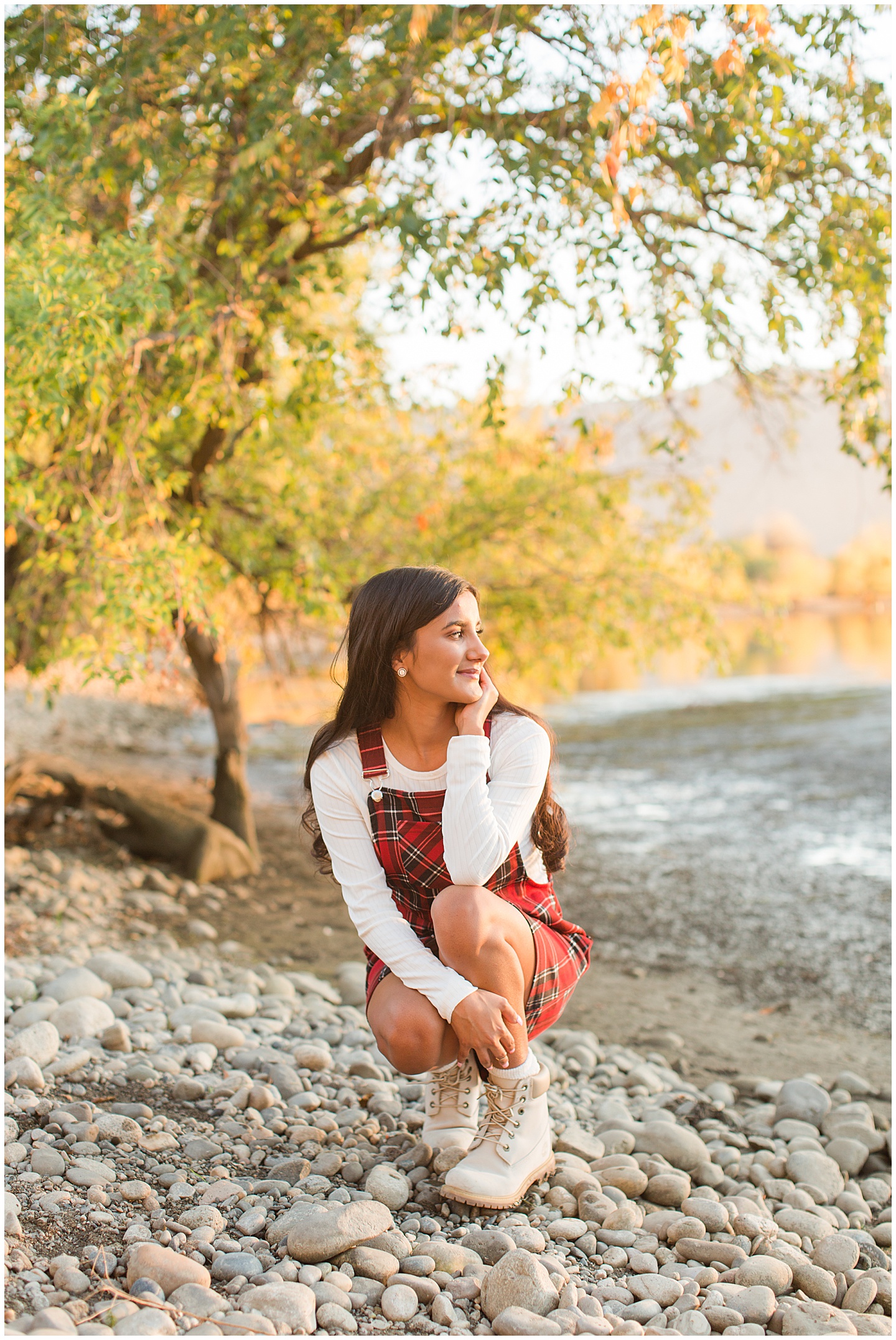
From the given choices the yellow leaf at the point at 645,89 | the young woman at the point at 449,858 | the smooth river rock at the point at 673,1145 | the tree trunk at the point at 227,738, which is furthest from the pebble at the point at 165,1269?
the tree trunk at the point at 227,738

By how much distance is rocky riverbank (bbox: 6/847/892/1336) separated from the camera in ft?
7.02

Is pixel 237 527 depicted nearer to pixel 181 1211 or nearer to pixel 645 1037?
pixel 645 1037

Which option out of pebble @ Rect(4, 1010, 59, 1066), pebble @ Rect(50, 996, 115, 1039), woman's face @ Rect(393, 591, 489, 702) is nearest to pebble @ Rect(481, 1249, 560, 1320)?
woman's face @ Rect(393, 591, 489, 702)

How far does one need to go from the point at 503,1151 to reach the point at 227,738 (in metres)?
4.69

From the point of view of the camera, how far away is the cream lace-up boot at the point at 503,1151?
2.54m

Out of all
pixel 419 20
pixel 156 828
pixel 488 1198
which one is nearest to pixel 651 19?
pixel 419 20

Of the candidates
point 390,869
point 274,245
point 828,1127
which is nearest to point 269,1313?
point 390,869

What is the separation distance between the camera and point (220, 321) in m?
4.46

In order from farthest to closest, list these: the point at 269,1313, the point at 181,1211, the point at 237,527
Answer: the point at 237,527 < the point at 181,1211 < the point at 269,1313

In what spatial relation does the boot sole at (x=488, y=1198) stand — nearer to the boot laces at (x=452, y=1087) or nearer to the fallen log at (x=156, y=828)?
the boot laces at (x=452, y=1087)

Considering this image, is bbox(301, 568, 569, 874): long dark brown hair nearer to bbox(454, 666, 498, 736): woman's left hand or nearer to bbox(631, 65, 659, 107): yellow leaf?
bbox(454, 666, 498, 736): woman's left hand

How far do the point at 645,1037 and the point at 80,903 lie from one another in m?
3.10

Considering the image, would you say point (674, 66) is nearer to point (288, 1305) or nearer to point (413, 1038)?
point (413, 1038)

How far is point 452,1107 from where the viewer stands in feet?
9.27
